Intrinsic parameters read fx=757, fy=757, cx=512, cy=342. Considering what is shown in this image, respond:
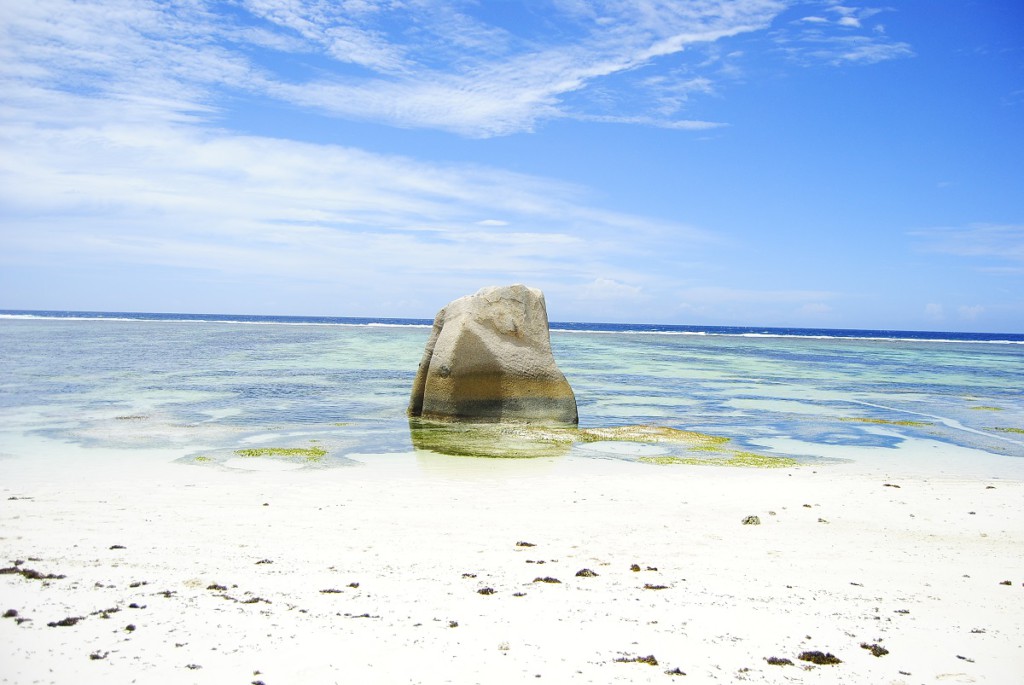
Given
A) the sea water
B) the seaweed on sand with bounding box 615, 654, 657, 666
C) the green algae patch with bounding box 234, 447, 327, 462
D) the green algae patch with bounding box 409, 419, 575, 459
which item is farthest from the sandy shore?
the sea water

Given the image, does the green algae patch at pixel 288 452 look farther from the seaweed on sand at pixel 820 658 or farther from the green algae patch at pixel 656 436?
the seaweed on sand at pixel 820 658

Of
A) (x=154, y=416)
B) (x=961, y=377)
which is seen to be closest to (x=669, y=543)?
(x=154, y=416)

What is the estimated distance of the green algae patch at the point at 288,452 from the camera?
461 inches

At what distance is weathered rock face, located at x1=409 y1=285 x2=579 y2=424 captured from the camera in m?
15.2

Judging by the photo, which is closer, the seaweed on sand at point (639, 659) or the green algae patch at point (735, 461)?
the seaweed on sand at point (639, 659)

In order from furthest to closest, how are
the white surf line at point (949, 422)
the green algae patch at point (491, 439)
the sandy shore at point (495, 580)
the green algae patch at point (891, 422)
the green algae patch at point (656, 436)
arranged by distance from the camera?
the green algae patch at point (891, 422) < the white surf line at point (949, 422) < the green algae patch at point (656, 436) < the green algae patch at point (491, 439) < the sandy shore at point (495, 580)

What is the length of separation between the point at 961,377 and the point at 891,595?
102 feet

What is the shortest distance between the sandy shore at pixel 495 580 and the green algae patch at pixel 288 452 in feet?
5.05

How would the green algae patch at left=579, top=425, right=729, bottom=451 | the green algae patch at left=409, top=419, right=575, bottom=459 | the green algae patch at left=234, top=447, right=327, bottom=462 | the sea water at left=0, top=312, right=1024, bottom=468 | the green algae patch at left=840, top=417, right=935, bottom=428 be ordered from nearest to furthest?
1. the green algae patch at left=234, top=447, right=327, bottom=462
2. the green algae patch at left=409, top=419, right=575, bottom=459
3. the sea water at left=0, top=312, right=1024, bottom=468
4. the green algae patch at left=579, top=425, right=729, bottom=451
5. the green algae patch at left=840, top=417, right=935, bottom=428

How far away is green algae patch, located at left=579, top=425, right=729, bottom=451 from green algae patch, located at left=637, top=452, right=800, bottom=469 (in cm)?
84

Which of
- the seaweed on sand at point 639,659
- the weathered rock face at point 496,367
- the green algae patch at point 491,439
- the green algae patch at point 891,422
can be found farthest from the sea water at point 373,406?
the seaweed on sand at point 639,659

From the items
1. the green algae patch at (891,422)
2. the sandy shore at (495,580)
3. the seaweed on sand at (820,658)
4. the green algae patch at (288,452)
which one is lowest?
the green algae patch at (288,452)

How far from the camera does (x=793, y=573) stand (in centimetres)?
644

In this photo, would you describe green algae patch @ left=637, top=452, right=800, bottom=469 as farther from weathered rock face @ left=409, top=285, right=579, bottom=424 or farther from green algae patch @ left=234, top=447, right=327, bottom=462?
green algae patch @ left=234, top=447, right=327, bottom=462
